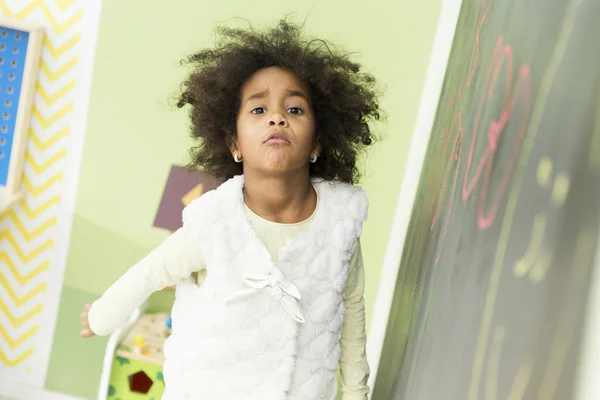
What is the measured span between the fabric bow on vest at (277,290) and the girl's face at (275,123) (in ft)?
0.50

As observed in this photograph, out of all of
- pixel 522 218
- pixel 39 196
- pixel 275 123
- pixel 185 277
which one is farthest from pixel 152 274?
pixel 39 196

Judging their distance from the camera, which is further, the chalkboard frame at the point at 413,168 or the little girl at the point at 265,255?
the chalkboard frame at the point at 413,168

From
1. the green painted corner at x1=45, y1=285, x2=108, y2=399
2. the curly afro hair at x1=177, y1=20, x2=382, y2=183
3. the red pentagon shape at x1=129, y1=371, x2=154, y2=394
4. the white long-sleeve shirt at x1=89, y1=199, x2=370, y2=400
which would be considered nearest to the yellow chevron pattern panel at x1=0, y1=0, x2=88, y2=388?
the green painted corner at x1=45, y1=285, x2=108, y2=399

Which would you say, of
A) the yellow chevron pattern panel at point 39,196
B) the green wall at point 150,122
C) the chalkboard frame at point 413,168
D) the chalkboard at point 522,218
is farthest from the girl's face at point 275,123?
the yellow chevron pattern panel at point 39,196

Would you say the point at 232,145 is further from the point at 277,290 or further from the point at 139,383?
the point at 139,383

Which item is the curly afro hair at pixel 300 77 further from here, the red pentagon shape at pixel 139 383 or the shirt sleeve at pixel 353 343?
the red pentagon shape at pixel 139 383

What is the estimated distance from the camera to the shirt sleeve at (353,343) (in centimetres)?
95

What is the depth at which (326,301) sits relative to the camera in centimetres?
89

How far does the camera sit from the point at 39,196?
1701 mm

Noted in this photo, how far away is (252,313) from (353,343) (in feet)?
0.65

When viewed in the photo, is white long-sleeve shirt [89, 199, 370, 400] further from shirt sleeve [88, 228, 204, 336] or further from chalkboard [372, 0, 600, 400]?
chalkboard [372, 0, 600, 400]

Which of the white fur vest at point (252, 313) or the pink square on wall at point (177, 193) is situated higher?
the pink square on wall at point (177, 193)

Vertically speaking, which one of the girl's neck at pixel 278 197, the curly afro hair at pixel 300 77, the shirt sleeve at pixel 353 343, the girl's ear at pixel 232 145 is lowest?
the shirt sleeve at pixel 353 343

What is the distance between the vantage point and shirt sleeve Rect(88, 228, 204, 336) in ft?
2.88
